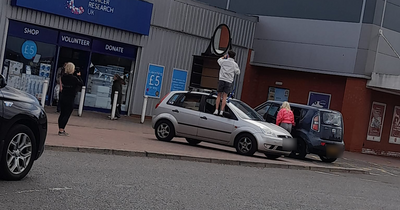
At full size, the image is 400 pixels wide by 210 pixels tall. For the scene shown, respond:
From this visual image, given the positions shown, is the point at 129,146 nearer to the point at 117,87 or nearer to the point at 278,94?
the point at 117,87

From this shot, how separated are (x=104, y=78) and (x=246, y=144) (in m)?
10.0

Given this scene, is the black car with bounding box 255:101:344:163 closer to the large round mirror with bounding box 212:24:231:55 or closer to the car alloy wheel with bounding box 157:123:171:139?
the car alloy wheel with bounding box 157:123:171:139

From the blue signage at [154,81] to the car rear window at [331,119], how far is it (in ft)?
29.6

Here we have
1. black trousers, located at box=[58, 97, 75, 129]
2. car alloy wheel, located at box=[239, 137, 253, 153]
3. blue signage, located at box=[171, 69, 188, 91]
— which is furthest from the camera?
blue signage, located at box=[171, 69, 188, 91]

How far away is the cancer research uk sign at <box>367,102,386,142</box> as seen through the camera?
25.7 m

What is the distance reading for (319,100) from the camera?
1024 inches

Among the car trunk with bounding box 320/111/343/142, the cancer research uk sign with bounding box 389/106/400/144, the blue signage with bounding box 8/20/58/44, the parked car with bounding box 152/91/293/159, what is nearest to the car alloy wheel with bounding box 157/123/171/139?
the parked car with bounding box 152/91/293/159

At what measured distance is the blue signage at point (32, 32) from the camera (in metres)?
20.6

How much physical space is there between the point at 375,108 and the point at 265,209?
19.3 meters

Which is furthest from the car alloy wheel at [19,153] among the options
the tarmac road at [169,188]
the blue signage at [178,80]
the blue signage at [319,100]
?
the blue signage at [319,100]

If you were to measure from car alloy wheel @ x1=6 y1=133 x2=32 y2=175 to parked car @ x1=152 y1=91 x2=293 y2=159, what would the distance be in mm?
7894

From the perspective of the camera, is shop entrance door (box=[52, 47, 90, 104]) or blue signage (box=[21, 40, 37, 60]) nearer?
blue signage (box=[21, 40, 37, 60])

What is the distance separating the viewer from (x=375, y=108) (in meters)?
25.8

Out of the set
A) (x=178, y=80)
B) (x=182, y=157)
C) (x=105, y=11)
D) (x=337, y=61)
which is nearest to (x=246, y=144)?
(x=182, y=157)
